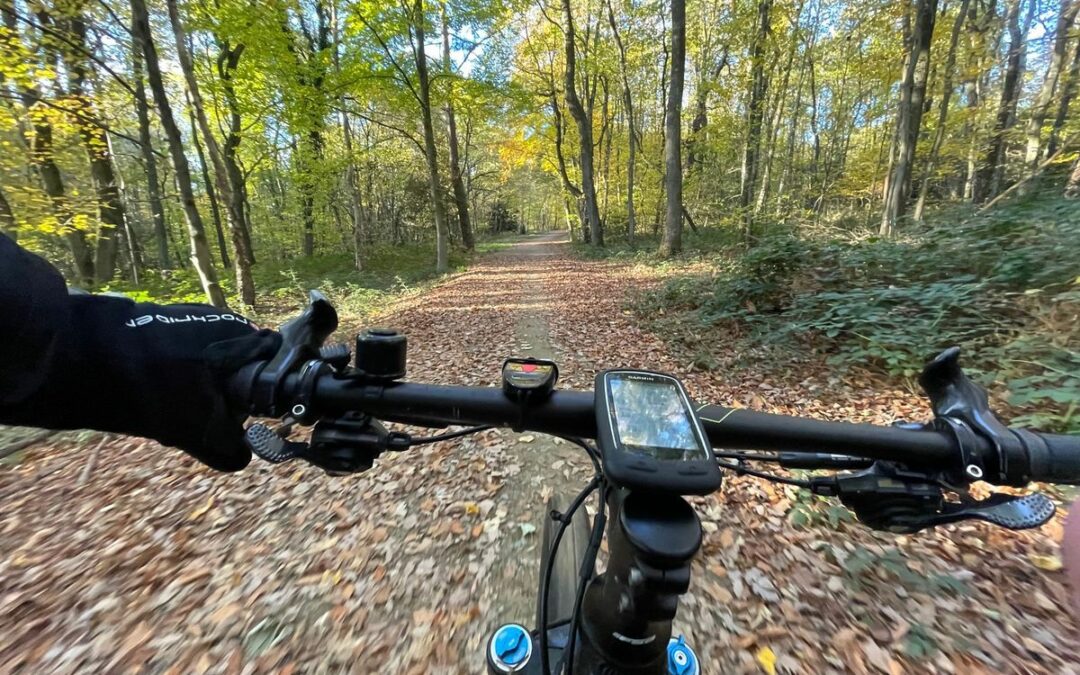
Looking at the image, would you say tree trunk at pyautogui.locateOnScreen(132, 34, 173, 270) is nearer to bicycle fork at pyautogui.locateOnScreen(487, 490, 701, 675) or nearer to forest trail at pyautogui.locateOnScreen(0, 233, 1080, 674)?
forest trail at pyautogui.locateOnScreen(0, 233, 1080, 674)

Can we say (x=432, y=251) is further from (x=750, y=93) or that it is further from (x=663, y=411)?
(x=663, y=411)

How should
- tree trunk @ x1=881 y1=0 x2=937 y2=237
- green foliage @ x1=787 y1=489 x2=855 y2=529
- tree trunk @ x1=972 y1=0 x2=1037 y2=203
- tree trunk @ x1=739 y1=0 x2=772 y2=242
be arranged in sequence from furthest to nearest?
tree trunk @ x1=739 y1=0 x2=772 y2=242 < tree trunk @ x1=972 y1=0 x2=1037 y2=203 < tree trunk @ x1=881 y1=0 x2=937 y2=237 < green foliage @ x1=787 y1=489 x2=855 y2=529

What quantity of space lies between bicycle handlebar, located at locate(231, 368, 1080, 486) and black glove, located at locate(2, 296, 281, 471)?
7 cm

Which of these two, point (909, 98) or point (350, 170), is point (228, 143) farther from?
point (909, 98)

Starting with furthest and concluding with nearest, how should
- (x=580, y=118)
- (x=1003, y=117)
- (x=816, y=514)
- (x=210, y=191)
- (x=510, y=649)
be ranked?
(x=580, y=118) < (x=210, y=191) < (x=1003, y=117) < (x=816, y=514) < (x=510, y=649)

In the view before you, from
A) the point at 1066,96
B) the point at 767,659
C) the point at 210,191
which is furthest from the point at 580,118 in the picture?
the point at 767,659

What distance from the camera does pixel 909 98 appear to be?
9.59 metres

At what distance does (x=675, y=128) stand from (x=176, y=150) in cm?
1194

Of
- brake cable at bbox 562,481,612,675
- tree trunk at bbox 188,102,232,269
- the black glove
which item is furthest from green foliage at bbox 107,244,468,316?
brake cable at bbox 562,481,612,675

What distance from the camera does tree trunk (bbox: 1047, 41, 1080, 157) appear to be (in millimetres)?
7918

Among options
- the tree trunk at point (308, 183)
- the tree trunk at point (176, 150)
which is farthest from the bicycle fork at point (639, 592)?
the tree trunk at point (308, 183)

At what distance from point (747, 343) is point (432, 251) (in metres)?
20.1

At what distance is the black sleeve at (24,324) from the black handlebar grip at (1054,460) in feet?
6.02

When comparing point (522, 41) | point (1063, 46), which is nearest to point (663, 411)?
point (1063, 46)
